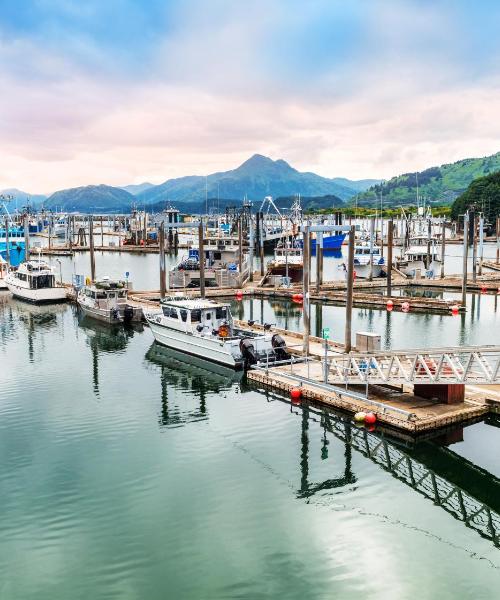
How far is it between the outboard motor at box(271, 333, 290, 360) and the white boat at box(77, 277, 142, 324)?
18837mm

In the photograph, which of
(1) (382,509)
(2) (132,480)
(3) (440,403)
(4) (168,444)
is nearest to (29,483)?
(2) (132,480)

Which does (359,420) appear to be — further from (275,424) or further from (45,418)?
(45,418)

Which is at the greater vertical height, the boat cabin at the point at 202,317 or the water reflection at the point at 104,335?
the boat cabin at the point at 202,317

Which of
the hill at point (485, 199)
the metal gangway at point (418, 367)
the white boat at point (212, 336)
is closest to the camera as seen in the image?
the metal gangway at point (418, 367)

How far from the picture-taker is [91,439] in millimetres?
23297

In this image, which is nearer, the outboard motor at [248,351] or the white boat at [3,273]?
the outboard motor at [248,351]

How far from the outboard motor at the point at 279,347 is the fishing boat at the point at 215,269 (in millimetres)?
31227

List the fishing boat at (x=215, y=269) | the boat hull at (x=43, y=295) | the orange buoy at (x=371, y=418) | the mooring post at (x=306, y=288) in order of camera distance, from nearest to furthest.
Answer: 1. the orange buoy at (x=371, y=418)
2. the mooring post at (x=306, y=288)
3. the boat hull at (x=43, y=295)
4. the fishing boat at (x=215, y=269)

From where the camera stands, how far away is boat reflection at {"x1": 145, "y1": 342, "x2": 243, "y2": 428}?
26631mm

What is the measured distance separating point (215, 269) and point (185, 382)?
130 feet

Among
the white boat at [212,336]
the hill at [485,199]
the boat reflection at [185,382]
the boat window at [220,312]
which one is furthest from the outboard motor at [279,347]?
the hill at [485,199]

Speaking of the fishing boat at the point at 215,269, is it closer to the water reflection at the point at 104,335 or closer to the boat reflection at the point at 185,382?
the water reflection at the point at 104,335

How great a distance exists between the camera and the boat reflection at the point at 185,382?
2663 cm

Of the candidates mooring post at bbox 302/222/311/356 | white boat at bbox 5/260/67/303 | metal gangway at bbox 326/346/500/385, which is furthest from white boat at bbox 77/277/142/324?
metal gangway at bbox 326/346/500/385
